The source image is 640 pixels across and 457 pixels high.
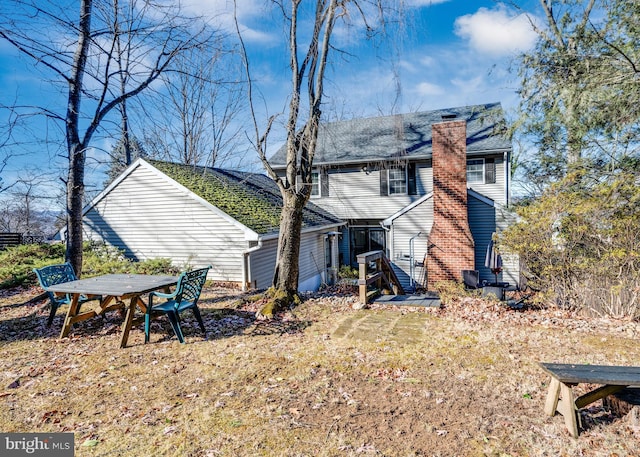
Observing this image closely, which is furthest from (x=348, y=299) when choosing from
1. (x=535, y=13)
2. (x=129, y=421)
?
(x=535, y=13)

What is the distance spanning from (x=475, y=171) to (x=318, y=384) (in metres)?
14.5

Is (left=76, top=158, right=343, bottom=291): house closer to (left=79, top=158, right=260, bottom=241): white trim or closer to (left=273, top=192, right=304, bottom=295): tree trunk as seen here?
(left=79, top=158, right=260, bottom=241): white trim

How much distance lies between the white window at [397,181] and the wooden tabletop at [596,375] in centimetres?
1498

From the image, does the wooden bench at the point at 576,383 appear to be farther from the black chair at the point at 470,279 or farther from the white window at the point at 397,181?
the white window at the point at 397,181

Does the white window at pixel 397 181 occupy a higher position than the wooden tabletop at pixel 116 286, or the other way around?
the white window at pixel 397 181

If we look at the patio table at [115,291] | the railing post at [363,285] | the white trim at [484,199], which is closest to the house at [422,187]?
the white trim at [484,199]

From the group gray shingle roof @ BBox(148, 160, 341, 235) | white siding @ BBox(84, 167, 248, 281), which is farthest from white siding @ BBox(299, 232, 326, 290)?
white siding @ BBox(84, 167, 248, 281)

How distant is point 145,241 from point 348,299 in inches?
340

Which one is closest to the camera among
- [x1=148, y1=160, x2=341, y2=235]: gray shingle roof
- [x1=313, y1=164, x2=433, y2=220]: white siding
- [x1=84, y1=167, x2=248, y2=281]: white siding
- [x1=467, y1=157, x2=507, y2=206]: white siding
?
[x1=84, y1=167, x2=248, y2=281]: white siding

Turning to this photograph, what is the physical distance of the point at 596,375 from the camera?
3.17 m

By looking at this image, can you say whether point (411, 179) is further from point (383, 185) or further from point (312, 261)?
point (312, 261)

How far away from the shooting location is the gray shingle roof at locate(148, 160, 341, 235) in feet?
40.5

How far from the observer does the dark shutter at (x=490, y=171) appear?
15977 millimetres

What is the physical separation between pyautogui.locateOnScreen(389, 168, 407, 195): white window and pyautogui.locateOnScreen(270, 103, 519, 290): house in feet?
0.16
